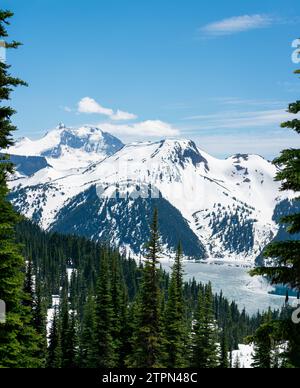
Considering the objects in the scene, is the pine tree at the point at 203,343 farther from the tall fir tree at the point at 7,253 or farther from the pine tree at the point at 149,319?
the tall fir tree at the point at 7,253

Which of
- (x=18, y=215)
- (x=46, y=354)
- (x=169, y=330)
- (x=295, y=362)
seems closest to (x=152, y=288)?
(x=169, y=330)

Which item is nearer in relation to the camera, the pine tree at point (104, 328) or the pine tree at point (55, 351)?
the pine tree at point (104, 328)

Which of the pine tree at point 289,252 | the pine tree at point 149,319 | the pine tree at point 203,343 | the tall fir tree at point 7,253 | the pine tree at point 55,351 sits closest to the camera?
the pine tree at point 289,252

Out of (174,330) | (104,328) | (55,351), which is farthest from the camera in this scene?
(55,351)

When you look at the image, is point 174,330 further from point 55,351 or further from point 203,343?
point 55,351

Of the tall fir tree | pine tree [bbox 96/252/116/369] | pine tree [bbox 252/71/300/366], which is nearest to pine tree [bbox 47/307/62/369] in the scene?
pine tree [bbox 96/252/116/369]

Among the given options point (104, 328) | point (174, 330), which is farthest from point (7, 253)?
point (104, 328)

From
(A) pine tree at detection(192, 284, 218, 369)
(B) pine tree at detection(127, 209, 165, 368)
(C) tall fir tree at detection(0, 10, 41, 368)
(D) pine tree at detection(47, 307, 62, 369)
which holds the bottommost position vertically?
(D) pine tree at detection(47, 307, 62, 369)

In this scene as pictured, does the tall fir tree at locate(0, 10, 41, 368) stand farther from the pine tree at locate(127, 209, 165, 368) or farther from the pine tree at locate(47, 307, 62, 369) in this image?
the pine tree at locate(47, 307, 62, 369)

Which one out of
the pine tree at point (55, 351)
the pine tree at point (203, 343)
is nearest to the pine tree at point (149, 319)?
the pine tree at point (203, 343)

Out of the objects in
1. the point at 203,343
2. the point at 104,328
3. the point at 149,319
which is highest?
the point at 149,319

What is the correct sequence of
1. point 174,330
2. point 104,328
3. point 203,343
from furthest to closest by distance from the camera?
point 104,328
point 203,343
point 174,330

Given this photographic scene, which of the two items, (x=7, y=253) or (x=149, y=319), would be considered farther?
(x=149, y=319)

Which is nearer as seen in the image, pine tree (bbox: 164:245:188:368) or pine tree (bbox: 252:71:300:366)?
pine tree (bbox: 252:71:300:366)
